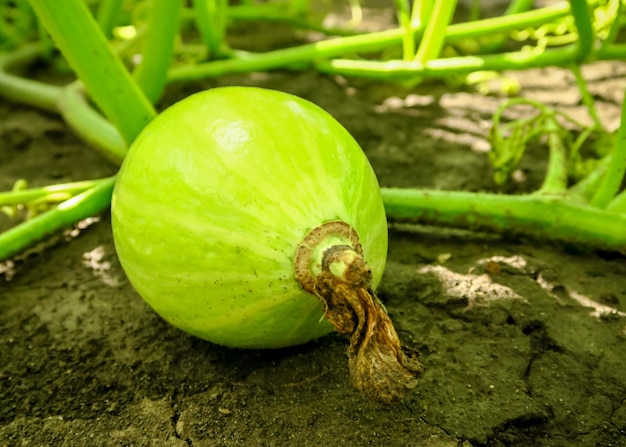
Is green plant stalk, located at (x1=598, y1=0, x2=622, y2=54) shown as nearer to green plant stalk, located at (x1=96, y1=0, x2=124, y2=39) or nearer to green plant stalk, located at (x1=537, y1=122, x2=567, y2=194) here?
green plant stalk, located at (x1=537, y1=122, x2=567, y2=194)

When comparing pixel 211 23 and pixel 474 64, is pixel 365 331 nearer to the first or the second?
pixel 474 64

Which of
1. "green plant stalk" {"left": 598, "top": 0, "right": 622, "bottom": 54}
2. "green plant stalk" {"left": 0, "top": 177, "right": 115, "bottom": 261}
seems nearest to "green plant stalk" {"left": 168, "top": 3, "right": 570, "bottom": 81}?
"green plant stalk" {"left": 598, "top": 0, "right": 622, "bottom": 54}

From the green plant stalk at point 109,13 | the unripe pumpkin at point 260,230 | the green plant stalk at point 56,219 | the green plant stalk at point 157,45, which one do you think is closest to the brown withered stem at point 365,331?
the unripe pumpkin at point 260,230

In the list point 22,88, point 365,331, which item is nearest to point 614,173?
point 365,331

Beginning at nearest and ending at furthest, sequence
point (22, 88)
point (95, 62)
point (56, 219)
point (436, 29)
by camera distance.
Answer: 1. point (95, 62)
2. point (56, 219)
3. point (436, 29)
4. point (22, 88)

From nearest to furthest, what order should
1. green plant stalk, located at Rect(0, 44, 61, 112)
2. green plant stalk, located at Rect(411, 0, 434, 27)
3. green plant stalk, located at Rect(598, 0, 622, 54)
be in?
green plant stalk, located at Rect(598, 0, 622, 54) < green plant stalk, located at Rect(411, 0, 434, 27) < green plant stalk, located at Rect(0, 44, 61, 112)

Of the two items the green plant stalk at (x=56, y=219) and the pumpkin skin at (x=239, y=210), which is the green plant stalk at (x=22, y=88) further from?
the pumpkin skin at (x=239, y=210)

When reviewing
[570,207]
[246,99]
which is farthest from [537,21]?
[246,99]
